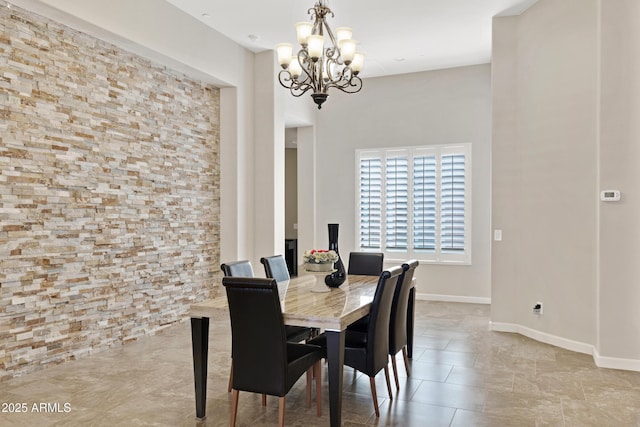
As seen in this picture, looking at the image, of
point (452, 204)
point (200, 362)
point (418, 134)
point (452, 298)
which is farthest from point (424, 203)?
point (200, 362)

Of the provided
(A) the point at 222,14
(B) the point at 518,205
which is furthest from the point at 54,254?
(B) the point at 518,205

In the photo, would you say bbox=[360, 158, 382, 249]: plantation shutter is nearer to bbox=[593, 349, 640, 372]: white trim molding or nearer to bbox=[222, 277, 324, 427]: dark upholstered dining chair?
bbox=[593, 349, 640, 372]: white trim molding

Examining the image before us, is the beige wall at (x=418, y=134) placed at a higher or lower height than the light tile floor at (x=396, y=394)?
higher

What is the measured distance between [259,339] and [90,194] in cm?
270

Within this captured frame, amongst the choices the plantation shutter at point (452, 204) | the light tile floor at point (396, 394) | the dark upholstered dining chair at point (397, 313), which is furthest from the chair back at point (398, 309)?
the plantation shutter at point (452, 204)

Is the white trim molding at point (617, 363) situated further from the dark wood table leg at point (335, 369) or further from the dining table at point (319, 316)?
the dark wood table leg at point (335, 369)

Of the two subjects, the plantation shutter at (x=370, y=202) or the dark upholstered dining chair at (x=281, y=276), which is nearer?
the dark upholstered dining chair at (x=281, y=276)

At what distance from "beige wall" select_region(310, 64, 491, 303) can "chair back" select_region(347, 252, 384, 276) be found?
2752 millimetres

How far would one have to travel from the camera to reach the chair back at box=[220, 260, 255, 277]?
364 cm

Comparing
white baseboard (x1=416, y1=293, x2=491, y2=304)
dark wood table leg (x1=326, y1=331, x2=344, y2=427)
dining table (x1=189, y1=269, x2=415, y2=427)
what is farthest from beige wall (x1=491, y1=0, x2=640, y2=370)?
dark wood table leg (x1=326, y1=331, x2=344, y2=427)

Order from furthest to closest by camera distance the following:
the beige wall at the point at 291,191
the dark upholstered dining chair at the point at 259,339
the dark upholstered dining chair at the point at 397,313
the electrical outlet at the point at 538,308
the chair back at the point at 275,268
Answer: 1. the beige wall at the point at 291,191
2. the electrical outlet at the point at 538,308
3. the chair back at the point at 275,268
4. the dark upholstered dining chair at the point at 397,313
5. the dark upholstered dining chair at the point at 259,339

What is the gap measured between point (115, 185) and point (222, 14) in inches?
89.9

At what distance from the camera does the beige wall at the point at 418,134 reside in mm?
7117

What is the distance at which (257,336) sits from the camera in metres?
2.74
